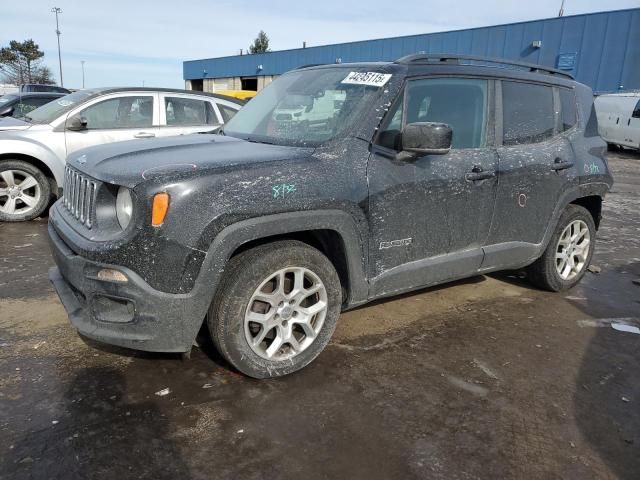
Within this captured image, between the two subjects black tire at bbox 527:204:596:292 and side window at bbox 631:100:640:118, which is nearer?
black tire at bbox 527:204:596:292

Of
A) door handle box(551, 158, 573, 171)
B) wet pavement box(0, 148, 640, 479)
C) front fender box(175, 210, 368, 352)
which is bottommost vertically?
wet pavement box(0, 148, 640, 479)

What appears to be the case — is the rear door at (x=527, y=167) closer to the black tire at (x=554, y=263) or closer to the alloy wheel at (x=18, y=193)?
the black tire at (x=554, y=263)

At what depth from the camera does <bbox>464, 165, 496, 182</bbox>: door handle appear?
3.63m

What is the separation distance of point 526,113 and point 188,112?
16.1ft

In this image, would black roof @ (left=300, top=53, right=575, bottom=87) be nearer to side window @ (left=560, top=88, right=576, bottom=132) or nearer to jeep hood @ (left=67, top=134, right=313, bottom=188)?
side window @ (left=560, top=88, right=576, bottom=132)

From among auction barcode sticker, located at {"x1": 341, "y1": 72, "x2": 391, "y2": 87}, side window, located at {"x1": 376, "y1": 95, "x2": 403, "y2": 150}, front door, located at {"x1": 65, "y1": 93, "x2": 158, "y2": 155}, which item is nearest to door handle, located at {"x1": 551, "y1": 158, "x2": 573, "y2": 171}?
side window, located at {"x1": 376, "y1": 95, "x2": 403, "y2": 150}

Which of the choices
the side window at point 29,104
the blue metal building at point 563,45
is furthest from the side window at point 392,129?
the blue metal building at point 563,45

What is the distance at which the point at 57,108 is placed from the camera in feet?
22.7

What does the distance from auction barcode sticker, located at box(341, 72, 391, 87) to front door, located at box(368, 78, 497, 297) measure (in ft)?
0.56

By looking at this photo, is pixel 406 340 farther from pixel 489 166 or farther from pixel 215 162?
pixel 215 162

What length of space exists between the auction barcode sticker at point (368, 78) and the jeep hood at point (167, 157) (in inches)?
26.8

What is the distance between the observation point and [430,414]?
Answer: 9.12ft

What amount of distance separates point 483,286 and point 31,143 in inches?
227

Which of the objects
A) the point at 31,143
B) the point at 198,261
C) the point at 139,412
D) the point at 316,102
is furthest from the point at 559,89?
the point at 31,143
